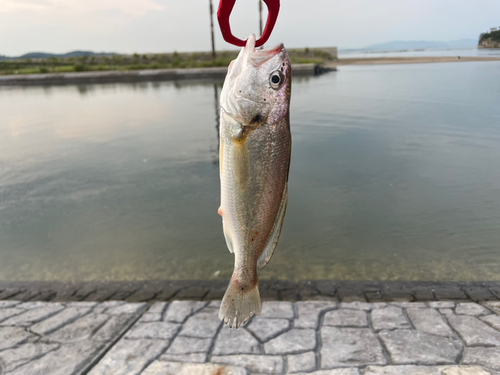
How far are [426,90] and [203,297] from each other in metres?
19.5

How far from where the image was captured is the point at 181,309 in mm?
3961

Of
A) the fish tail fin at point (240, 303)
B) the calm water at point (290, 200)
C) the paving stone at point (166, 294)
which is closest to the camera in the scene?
the fish tail fin at point (240, 303)

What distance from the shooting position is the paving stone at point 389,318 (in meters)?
3.58

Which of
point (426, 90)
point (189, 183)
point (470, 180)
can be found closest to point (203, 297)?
point (189, 183)

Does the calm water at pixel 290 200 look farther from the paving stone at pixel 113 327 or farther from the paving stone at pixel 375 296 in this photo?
the paving stone at pixel 113 327

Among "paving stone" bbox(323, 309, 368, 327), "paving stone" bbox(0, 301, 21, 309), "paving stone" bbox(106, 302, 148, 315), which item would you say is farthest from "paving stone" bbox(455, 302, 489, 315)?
"paving stone" bbox(0, 301, 21, 309)

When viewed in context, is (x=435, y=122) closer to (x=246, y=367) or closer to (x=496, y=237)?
(x=496, y=237)

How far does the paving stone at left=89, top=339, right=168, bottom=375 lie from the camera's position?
10.3ft

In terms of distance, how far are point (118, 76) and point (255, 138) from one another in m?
34.2

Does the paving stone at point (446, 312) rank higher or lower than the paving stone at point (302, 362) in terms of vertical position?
higher

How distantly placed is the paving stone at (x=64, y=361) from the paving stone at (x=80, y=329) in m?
0.10

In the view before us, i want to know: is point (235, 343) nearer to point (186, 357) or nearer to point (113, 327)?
point (186, 357)

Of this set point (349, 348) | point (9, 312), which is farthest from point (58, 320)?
point (349, 348)

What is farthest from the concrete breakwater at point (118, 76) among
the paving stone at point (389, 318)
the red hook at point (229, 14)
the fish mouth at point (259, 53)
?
the fish mouth at point (259, 53)
